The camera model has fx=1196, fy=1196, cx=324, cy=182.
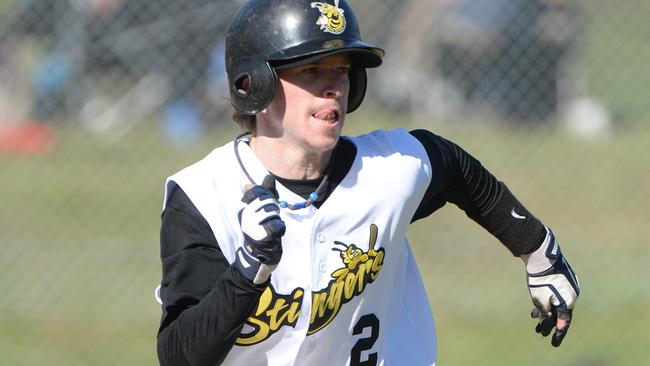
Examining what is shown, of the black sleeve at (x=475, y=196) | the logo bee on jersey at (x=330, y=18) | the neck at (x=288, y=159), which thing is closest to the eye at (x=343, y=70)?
the logo bee on jersey at (x=330, y=18)

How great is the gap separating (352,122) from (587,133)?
1452 mm

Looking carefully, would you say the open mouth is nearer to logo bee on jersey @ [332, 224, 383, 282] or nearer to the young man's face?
the young man's face

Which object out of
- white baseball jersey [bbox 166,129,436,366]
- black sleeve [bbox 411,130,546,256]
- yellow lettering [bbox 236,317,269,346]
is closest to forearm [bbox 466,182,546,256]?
black sleeve [bbox 411,130,546,256]

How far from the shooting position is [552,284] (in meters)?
→ 3.72

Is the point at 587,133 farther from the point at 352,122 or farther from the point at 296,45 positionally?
the point at 296,45

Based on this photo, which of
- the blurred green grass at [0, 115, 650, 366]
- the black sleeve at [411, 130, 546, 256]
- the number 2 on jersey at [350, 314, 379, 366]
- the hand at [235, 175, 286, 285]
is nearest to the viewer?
the hand at [235, 175, 286, 285]

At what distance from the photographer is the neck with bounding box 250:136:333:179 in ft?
11.1

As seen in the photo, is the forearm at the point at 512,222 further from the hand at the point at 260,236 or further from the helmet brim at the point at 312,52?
the hand at the point at 260,236

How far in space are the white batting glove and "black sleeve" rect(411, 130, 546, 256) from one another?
0.13 feet

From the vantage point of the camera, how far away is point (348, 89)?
344cm

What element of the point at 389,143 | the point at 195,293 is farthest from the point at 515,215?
the point at 195,293

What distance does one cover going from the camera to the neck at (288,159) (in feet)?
11.1

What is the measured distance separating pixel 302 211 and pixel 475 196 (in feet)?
2.06

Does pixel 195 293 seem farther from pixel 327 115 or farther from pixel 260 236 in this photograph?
pixel 327 115
